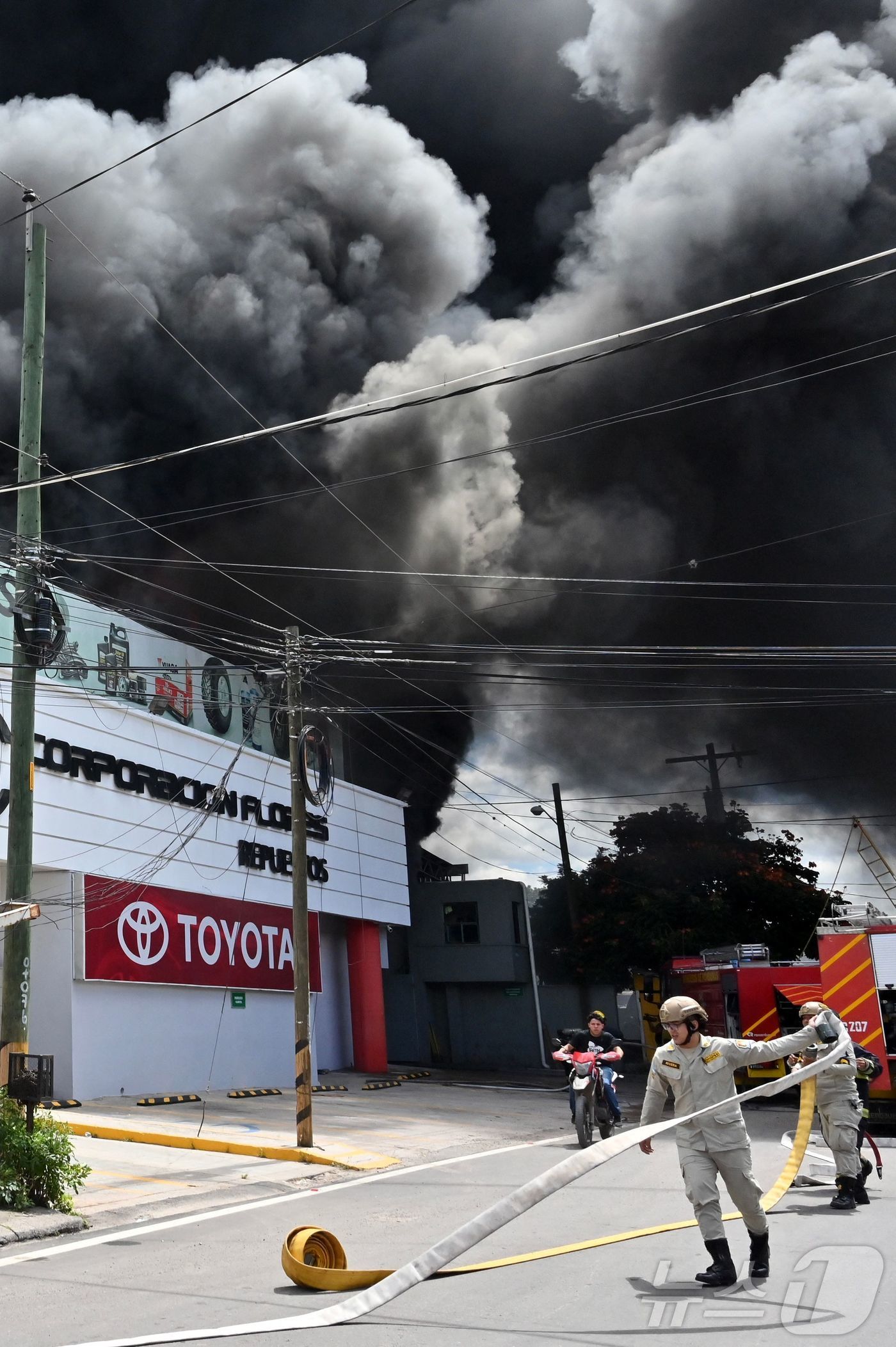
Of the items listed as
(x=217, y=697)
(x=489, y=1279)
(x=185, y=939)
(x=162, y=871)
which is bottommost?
(x=489, y=1279)

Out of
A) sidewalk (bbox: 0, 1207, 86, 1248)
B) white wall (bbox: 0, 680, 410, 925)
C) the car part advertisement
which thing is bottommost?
sidewalk (bbox: 0, 1207, 86, 1248)

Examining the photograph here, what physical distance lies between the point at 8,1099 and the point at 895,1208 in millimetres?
7391

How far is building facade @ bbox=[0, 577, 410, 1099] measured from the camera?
66.4ft

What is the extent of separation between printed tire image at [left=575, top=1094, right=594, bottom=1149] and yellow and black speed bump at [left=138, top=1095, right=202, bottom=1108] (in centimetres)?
821

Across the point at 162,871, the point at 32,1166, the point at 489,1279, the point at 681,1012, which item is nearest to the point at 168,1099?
the point at 162,871

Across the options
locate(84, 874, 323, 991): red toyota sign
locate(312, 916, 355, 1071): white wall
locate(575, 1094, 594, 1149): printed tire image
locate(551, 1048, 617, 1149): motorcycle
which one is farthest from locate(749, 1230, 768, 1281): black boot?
locate(312, 916, 355, 1071): white wall

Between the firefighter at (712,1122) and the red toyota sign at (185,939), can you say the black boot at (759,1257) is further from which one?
the red toyota sign at (185,939)

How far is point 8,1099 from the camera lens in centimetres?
1045

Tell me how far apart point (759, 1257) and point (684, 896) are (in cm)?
2777

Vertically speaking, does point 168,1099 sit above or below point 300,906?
below

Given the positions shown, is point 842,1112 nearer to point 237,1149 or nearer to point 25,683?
point 237,1149

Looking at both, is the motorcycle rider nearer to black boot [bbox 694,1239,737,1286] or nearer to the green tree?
black boot [bbox 694,1239,737,1286]

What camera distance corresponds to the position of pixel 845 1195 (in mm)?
9062

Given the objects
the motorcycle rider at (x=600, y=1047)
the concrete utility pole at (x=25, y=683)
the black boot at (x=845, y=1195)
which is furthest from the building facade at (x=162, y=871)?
the black boot at (x=845, y=1195)
